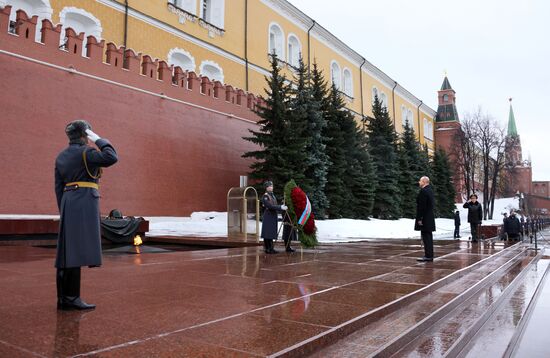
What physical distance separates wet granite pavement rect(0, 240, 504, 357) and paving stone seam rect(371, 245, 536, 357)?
203mm

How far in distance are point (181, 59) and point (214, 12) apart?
3762 mm

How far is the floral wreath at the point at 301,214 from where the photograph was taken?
8102 millimetres

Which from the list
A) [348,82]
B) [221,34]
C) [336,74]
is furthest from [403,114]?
[221,34]

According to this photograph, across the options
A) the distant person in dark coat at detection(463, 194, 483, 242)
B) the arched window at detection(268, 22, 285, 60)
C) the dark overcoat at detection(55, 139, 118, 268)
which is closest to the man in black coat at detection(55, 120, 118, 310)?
the dark overcoat at detection(55, 139, 118, 268)

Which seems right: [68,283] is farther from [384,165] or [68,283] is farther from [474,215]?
[384,165]

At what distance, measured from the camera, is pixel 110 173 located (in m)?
13.4

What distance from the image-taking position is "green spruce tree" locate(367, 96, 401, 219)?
78.0 ft

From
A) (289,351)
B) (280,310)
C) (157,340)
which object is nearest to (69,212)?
(157,340)

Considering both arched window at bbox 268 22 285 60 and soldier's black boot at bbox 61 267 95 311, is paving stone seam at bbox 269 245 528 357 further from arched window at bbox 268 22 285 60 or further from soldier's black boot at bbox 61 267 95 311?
arched window at bbox 268 22 285 60

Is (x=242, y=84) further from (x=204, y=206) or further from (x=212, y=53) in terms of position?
(x=204, y=206)

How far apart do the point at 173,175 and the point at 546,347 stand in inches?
537

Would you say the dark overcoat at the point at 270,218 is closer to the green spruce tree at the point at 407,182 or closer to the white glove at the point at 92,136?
the white glove at the point at 92,136

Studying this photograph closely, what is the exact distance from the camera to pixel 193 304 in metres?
3.42

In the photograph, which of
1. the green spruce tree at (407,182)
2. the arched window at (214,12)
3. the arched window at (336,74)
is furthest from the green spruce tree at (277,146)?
the arched window at (336,74)
